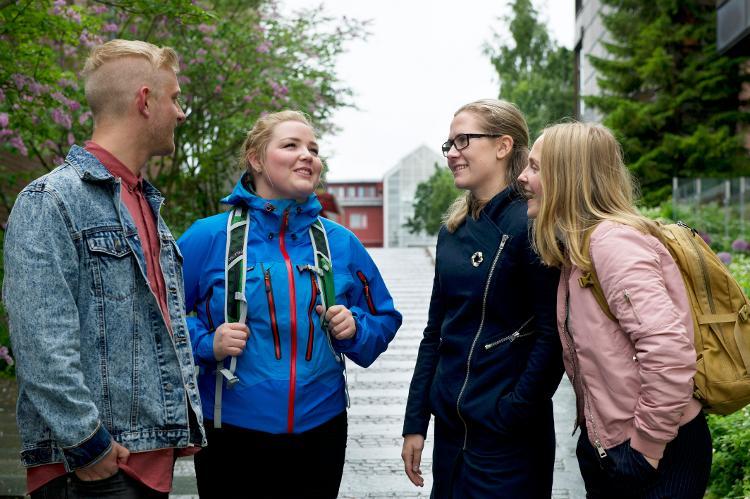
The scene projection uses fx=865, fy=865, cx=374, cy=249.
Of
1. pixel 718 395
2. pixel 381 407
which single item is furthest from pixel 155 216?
pixel 381 407

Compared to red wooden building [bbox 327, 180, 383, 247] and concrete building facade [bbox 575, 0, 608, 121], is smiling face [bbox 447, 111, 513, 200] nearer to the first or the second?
concrete building facade [bbox 575, 0, 608, 121]

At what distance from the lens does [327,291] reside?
311 cm

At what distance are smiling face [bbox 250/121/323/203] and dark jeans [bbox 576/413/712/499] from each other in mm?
1418

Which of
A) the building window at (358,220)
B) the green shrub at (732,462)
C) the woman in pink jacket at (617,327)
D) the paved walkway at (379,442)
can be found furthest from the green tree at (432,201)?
the woman in pink jacket at (617,327)

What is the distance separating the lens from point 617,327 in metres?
2.50

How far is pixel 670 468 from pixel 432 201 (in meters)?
75.9

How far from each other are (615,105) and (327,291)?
74.5ft

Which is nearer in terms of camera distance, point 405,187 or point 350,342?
point 350,342

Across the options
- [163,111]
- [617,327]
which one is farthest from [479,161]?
[163,111]

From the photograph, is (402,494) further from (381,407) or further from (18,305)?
(18,305)

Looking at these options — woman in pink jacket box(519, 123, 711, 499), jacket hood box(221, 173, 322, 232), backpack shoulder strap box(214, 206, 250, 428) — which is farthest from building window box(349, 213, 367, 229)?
woman in pink jacket box(519, 123, 711, 499)

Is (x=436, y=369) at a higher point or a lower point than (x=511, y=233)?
lower

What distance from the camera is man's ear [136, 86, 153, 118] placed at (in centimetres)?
246

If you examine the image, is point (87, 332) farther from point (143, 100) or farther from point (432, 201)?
point (432, 201)
